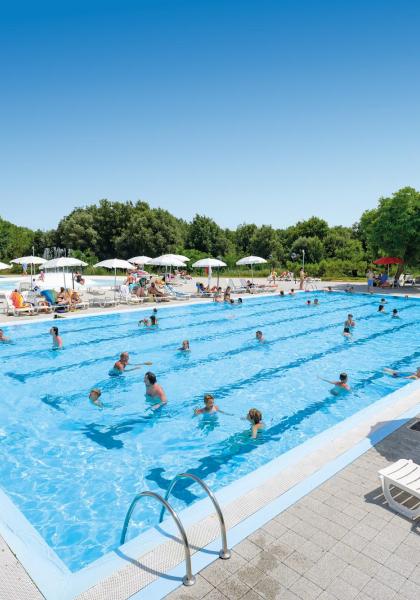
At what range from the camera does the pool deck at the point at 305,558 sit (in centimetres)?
339

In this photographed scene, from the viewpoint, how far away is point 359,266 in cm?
3416

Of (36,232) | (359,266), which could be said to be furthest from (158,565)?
(36,232)

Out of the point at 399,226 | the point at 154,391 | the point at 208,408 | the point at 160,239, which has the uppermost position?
the point at 160,239

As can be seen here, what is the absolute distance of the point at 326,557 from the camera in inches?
147

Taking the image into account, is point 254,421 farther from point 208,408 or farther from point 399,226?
point 399,226

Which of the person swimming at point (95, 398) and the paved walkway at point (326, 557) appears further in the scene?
the person swimming at point (95, 398)

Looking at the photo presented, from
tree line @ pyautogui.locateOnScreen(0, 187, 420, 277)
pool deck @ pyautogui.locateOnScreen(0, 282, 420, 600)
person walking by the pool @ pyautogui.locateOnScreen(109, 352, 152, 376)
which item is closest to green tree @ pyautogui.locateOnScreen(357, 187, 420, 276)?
tree line @ pyautogui.locateOnScreen(0, 187, 420, 277)

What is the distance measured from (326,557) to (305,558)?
0.19 metres

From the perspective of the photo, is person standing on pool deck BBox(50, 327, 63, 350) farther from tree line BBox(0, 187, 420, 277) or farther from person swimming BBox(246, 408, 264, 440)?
tree line BBox(0, 187, 420, 277)

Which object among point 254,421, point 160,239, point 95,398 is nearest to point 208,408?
point 254,421

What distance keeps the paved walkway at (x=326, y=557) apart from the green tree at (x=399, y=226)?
861 inches

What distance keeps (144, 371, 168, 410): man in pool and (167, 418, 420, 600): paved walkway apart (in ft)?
15.2

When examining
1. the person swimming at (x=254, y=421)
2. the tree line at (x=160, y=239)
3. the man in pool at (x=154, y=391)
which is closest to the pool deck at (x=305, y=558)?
the person swimming at (x=254, y=421)

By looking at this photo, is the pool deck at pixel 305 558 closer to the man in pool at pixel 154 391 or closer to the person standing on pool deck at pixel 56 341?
the man in pool at pixel 154 391
